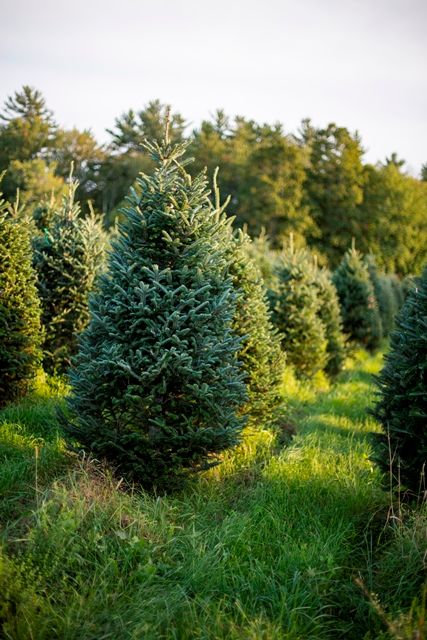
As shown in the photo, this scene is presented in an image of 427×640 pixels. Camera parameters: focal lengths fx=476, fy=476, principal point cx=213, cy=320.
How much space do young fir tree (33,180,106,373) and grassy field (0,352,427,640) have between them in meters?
2.74

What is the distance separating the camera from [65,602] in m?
2.83

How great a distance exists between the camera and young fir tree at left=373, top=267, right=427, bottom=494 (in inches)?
172

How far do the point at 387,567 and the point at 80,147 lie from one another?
153ft

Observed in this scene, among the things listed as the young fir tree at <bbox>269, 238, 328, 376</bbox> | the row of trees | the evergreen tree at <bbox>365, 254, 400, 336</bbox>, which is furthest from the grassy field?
the evergreen tree at <bbox>365, 254, 400, 336</bbox>

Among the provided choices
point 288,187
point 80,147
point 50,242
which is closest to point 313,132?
point 288,187

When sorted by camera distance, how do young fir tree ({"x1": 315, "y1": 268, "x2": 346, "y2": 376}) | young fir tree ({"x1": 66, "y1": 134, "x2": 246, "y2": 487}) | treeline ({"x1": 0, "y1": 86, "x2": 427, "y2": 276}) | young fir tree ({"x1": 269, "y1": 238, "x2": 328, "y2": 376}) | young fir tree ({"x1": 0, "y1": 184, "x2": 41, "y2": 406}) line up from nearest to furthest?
young fir tree ({"x1": 66, "y1": 134, "x2": 246, "y2": 487})
young fir tree ({"x1": 0, "y1": 184, "x2": 41, "y2": 406})
young fir tree ({"x1": 269, "y1": 238, "x2": 328, "y2": 376})
young fir tree ({"x1": 315, "y1": 268, "x2": 346, "y2": 376})
treeline ({"x1": 0, "y1": 86, "x2": 427, "y2": 276})

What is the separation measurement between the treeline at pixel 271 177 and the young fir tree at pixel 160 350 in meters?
29.7

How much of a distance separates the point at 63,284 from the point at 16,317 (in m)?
1.44

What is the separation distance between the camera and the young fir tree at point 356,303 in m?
14.2

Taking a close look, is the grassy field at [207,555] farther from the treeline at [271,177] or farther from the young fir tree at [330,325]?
the treeline at [271,177]

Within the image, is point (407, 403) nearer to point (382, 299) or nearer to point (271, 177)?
point (382, 299)

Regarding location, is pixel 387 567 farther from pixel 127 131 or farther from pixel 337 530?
pixel 127 131

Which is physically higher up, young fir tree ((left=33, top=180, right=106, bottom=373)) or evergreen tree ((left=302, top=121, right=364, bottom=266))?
evergreen tree ((left=302, top=121, right=364, bottom=266))

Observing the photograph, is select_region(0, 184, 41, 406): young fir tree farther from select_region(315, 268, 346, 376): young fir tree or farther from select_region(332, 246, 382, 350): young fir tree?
select_region(332, 246, 382, 350): young fir tree
